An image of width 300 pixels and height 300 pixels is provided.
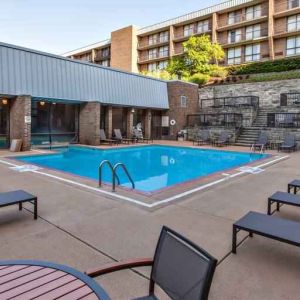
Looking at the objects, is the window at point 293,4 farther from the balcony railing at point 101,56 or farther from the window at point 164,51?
the balcony railing at point 101,56

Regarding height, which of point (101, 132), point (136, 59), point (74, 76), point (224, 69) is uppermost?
point (136, 59)

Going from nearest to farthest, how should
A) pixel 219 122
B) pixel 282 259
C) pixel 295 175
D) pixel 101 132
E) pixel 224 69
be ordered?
pixel 282 259 < pixel 295 175 < pixel 101 132 < pixel 219 122 < pixel 224 69

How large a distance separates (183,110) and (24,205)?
18.9 m

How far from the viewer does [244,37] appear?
108 ft

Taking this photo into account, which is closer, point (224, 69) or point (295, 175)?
point (295, 175)

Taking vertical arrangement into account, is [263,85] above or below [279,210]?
above

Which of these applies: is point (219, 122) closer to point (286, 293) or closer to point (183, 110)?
point (183, 110)

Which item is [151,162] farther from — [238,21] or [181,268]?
[238,21]

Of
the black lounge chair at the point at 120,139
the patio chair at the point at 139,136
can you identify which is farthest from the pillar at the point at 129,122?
the black lounge chair at the point at 120,139

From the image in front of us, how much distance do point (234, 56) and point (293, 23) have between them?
6.95m

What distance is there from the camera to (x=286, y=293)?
2.61 metres

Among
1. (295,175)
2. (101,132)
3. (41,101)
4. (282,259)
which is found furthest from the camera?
(101,132)

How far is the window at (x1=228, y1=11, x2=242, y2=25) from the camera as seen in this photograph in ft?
109

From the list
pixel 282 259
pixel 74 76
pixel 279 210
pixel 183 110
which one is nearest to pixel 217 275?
pixel 282 259
